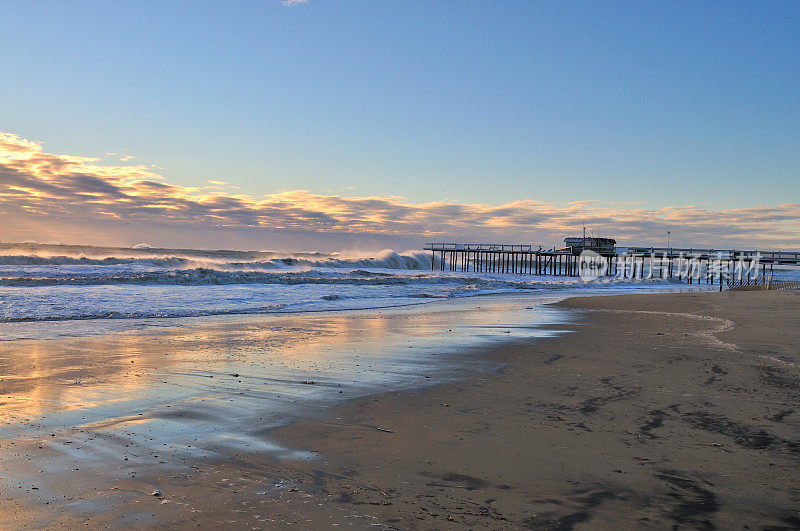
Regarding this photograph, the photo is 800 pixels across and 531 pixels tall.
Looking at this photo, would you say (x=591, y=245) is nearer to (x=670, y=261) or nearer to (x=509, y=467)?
(x=670, y=261)

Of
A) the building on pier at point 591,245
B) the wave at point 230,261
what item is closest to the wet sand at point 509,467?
the wave at point 230,261

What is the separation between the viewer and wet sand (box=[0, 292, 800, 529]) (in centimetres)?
362

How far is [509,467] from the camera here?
4512 mm

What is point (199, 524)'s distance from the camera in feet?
11.4

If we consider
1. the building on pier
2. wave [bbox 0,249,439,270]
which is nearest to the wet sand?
wave [bbox 0,249,439,270]

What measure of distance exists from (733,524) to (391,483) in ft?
6.68

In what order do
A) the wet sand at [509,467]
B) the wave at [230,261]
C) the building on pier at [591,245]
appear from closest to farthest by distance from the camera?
1. the wet sand at [509,467]
2. the wave at [230,261]
3. the building on pier at [591,245]

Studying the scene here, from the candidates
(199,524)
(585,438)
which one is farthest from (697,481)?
(199,524)

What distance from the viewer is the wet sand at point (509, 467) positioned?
3617 mm

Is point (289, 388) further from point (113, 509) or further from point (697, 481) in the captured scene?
point (697, 481)
